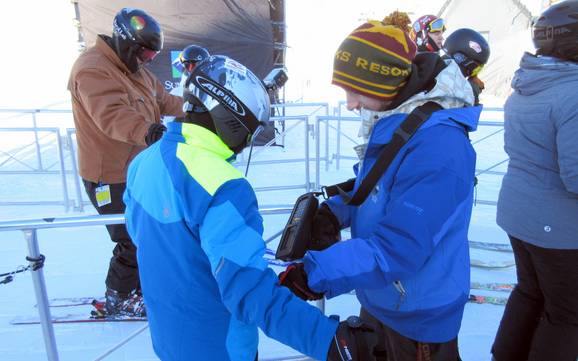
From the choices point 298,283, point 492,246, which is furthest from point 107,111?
point 492,246

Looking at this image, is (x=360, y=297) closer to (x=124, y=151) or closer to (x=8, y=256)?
(x=124, y=151)

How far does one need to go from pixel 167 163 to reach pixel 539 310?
6.80 ft

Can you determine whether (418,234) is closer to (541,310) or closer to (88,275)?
(541,310)

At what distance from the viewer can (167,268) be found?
1221 millimetres

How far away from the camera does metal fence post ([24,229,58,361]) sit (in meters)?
1.92

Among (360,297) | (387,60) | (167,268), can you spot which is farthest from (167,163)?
(360,297)

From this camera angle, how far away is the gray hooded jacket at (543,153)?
169 centimetres

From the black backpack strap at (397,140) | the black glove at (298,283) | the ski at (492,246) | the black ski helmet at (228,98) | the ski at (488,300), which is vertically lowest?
the ski at (492,246)

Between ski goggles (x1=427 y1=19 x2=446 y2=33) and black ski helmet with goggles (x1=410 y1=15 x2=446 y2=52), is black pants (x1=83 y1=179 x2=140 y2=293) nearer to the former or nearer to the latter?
black ski helmet with goggles (x1=410 y1=15 x2=446 y2=52)

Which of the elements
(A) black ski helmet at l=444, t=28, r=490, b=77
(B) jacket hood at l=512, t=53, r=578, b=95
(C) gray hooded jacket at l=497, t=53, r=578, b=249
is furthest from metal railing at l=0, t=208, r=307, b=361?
(A) black ski helmet at l=444, t=28, r=490, b=77

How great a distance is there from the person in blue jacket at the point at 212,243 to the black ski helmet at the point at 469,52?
2468 millimetres

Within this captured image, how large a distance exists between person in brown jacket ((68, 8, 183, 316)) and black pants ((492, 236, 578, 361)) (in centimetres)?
225

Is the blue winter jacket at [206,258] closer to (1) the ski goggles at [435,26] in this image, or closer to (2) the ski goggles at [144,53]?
(2) the ski goggles at [144,53]

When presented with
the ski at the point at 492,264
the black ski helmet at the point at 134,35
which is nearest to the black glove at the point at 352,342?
the black ski helmet at the point at 134,35
